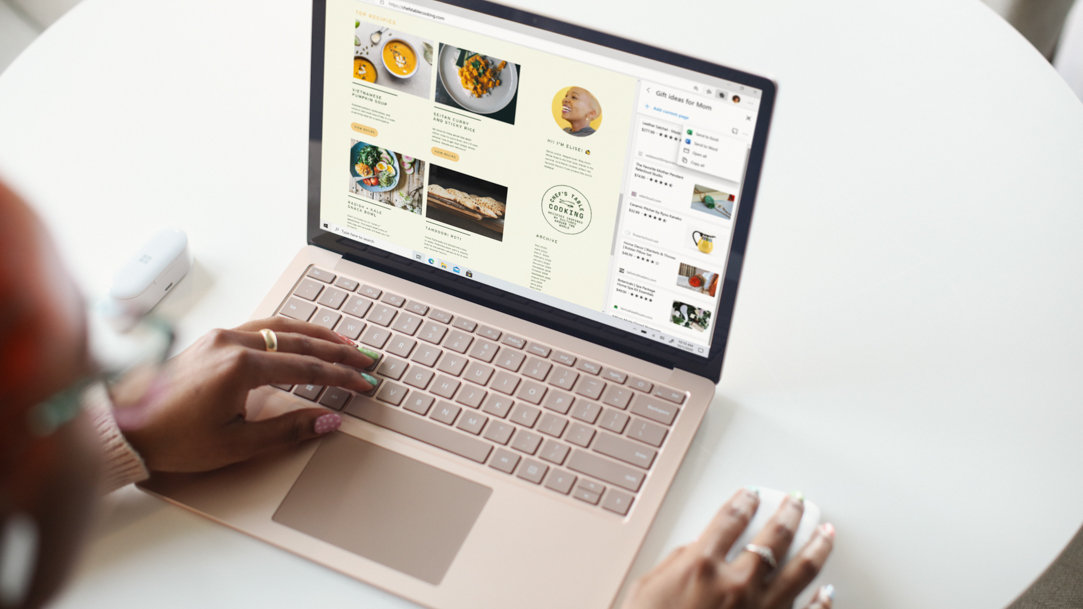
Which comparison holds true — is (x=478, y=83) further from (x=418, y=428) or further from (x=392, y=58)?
(x=418, y=428)

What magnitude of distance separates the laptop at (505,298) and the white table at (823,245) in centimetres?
6

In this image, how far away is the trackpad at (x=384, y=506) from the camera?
0.95 metres

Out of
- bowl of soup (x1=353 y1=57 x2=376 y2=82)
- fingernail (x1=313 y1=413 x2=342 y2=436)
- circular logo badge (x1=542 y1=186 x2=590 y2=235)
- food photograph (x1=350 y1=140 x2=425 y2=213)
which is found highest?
bowl of soup (x1=353 y1=57 x2=376 y2=82)

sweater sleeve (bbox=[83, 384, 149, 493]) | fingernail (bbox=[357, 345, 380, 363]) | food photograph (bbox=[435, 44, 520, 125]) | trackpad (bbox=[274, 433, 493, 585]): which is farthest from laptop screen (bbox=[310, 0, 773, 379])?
sweater sleeve (bbox=[83, 384, 149, 493])

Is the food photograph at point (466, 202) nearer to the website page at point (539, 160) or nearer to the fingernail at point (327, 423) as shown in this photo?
the website page at point (539, 160)

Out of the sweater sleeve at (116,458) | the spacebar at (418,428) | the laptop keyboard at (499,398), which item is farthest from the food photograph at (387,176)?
the sweater sleeve at (116,458)

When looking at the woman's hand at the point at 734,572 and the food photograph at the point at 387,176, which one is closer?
the woman's hand at the point at 734,572

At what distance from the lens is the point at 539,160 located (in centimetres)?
100

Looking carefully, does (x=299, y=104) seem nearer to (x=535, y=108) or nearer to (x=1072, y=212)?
(x=535, y=108)

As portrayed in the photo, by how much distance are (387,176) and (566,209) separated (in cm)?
21

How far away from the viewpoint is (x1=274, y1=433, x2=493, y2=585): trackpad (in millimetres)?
952

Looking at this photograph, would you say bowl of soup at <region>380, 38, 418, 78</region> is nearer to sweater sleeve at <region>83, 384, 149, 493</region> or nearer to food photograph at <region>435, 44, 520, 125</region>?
food photograph at <region>435, 44, 520, 125</region>

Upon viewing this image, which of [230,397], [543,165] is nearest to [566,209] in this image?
[543,165]

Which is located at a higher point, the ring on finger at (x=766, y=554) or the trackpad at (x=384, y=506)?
the ring on finger at (x=766, y=554)
